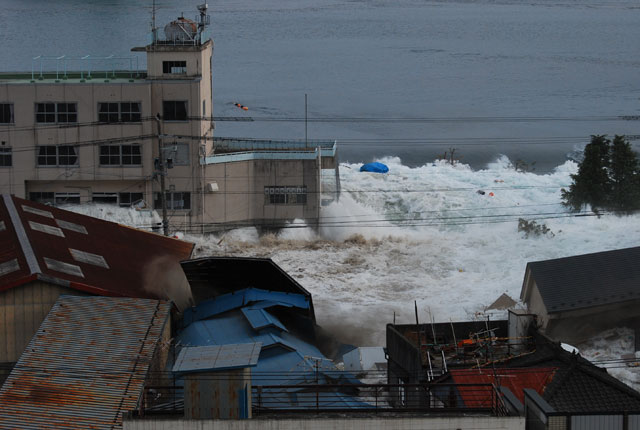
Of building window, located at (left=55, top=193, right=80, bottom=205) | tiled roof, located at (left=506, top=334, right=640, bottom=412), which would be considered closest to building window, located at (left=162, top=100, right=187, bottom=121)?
building window, located at (left=55, top=193, right=80, bottom=205)

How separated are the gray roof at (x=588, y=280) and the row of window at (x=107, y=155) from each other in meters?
17.5

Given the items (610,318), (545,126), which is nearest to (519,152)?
(545,126)

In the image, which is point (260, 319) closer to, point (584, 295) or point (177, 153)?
point (584, 295)

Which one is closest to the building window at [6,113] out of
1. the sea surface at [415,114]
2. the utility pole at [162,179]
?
the sea surface at [415,114]

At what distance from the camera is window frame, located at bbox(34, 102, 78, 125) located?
120 feet

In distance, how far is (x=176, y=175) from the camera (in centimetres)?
3738

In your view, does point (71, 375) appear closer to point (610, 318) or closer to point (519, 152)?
point (610, 318)

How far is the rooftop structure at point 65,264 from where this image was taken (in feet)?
63.1

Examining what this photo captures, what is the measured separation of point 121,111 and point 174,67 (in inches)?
96.6

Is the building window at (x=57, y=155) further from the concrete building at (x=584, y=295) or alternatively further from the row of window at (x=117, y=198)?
the concrete building at (x=584, y=295)

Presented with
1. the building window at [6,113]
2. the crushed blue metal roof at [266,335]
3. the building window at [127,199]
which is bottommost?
the crushed blue metal roof at [266,335]

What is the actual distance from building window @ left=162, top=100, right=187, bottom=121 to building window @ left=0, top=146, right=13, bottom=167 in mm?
5710

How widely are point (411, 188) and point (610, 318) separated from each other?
28.6m

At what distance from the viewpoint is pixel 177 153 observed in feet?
122
